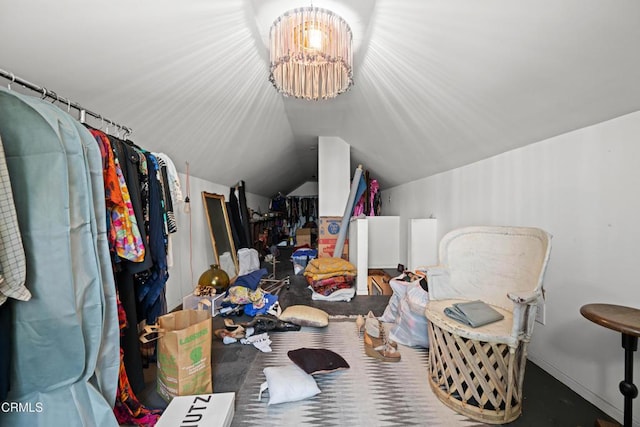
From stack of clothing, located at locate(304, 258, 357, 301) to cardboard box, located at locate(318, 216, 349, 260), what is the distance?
107cm

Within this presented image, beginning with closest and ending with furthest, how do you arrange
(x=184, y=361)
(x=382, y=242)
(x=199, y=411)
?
(x=199, y=411) < (x=184, y=361) < (x=382, y=242)

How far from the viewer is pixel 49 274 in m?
0.88

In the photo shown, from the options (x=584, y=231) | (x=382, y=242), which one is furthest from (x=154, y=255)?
(x=382, y=242)

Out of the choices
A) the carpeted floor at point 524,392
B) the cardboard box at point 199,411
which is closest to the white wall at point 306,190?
the carpeted floor at point 524,392

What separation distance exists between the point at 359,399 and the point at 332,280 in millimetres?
1800

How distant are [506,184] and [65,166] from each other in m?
2.64

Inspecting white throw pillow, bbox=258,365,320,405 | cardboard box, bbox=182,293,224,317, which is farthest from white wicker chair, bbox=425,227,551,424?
cardboard box, bbox=182,293,224,317

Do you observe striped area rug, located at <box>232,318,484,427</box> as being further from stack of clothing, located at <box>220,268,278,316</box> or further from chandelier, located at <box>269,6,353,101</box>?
chandelier, located at <box>269,6,353,101</box>

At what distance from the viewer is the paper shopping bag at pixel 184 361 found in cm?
136

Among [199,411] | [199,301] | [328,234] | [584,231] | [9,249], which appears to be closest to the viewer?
[9,249]

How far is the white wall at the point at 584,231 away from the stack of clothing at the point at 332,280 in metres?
1.83

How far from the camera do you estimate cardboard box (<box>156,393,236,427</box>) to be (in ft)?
3.89

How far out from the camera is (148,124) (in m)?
1.97

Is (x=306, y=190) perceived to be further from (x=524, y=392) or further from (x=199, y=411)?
(x=199, y=411)
